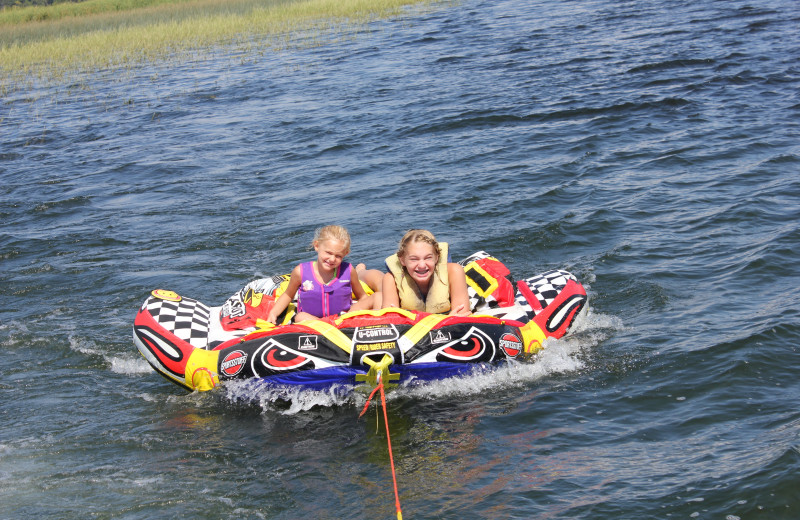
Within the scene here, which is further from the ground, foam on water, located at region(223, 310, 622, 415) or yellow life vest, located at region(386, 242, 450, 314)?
yellow life vest, located at region(386, 242, 450, 314)

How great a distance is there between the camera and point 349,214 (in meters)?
10.9

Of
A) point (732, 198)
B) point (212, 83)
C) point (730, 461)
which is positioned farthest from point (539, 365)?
point (212, 83)

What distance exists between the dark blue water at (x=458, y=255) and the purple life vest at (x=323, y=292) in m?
0.90

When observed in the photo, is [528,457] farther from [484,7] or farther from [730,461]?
[484,7]

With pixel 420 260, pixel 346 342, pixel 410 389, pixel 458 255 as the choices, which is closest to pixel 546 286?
pixel 420 260

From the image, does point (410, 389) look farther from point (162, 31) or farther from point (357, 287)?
point (162, 31)

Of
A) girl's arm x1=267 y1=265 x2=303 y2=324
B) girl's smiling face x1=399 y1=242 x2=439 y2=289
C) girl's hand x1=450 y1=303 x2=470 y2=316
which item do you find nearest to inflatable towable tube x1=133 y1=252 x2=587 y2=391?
girl's arm x1=267 y1=265 x2=303 y2=324

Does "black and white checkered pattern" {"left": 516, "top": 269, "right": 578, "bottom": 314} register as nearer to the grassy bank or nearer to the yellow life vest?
the yellow life vest

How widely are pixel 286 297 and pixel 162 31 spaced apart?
87.9 ft

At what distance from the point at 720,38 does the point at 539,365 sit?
14097mm

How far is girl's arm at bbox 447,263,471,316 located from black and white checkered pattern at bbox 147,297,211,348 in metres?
2.09

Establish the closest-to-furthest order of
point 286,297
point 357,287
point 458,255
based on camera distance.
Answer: point 286,297
point 357,287
point 458,255

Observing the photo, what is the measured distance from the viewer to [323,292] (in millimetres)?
6906

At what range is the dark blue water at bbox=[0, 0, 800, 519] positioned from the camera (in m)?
5.22
